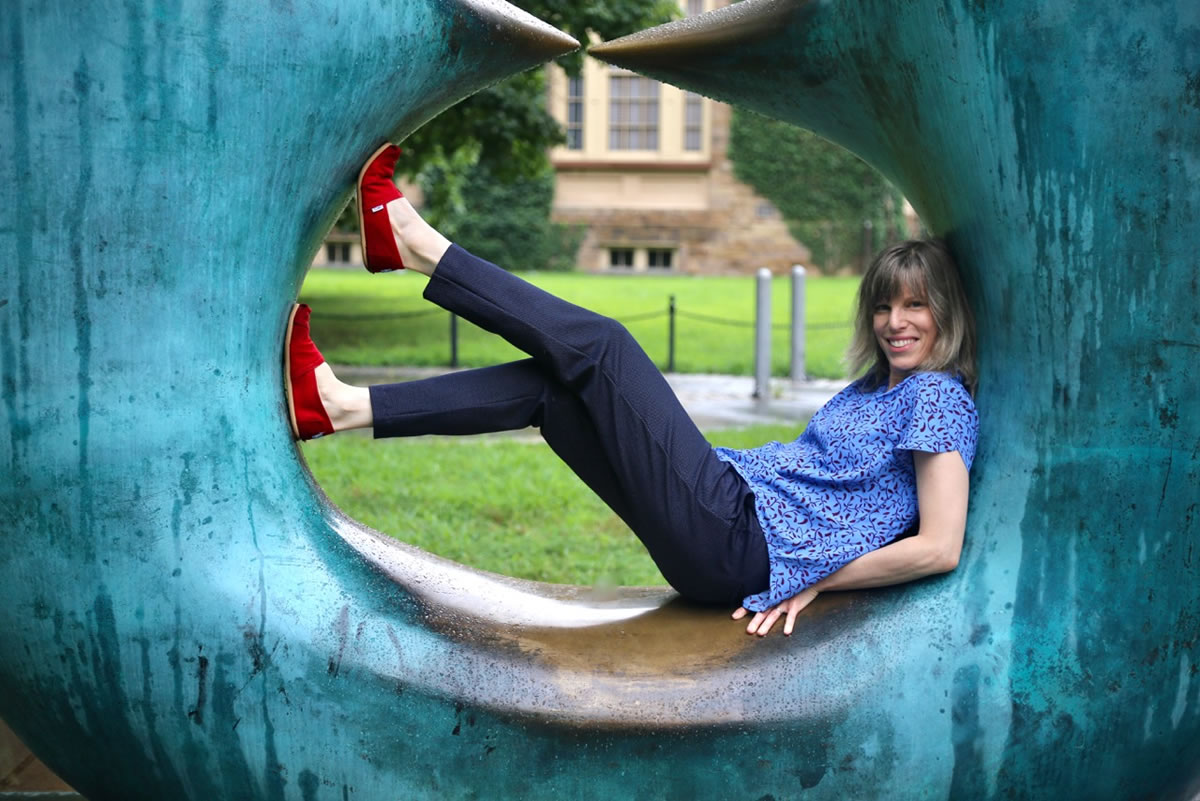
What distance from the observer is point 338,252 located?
24078mm

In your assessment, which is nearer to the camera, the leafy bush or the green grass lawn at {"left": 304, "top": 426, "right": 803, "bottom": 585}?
the green grass lawn at {"left": 304, "top": 426, "right": 803, "bottom": 585}

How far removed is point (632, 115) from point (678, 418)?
24175 millimetres

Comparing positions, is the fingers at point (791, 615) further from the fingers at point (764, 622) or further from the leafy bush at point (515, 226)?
the leafy bush at point (515, 226)

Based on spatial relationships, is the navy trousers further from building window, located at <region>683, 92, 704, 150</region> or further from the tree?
building window, located at <region>683, 92, 704, 150</region>

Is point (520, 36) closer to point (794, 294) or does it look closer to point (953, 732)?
point (953, 732)

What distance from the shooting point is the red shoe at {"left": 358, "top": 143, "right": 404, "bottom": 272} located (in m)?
2.05

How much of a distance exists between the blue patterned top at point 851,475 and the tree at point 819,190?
71.2ft

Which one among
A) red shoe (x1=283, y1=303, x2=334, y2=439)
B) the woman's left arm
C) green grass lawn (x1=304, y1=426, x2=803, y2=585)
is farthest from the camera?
green grass lawn (x1=304, y1=426, x2=803, y2=585)

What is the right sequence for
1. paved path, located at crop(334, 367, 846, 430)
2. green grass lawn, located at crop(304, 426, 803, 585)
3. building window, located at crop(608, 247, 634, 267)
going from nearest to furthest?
green grass lawn, located at crop(304, 426, 803, 585) < paved path, located at crop(334, 367, 846, 430) < building window, located at crop(608, 247, 634, 267)

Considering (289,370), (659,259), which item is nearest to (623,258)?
(659,259)

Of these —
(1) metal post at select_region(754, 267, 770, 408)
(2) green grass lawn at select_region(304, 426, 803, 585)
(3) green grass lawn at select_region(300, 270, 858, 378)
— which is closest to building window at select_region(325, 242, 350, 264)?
(3) green grass lawn at select_region(300, 270, 858, 378)

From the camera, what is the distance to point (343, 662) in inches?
73.3

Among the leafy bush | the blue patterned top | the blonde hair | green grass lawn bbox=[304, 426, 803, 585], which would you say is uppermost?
the leafy bush

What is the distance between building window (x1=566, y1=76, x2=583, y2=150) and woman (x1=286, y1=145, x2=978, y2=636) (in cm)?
2360
